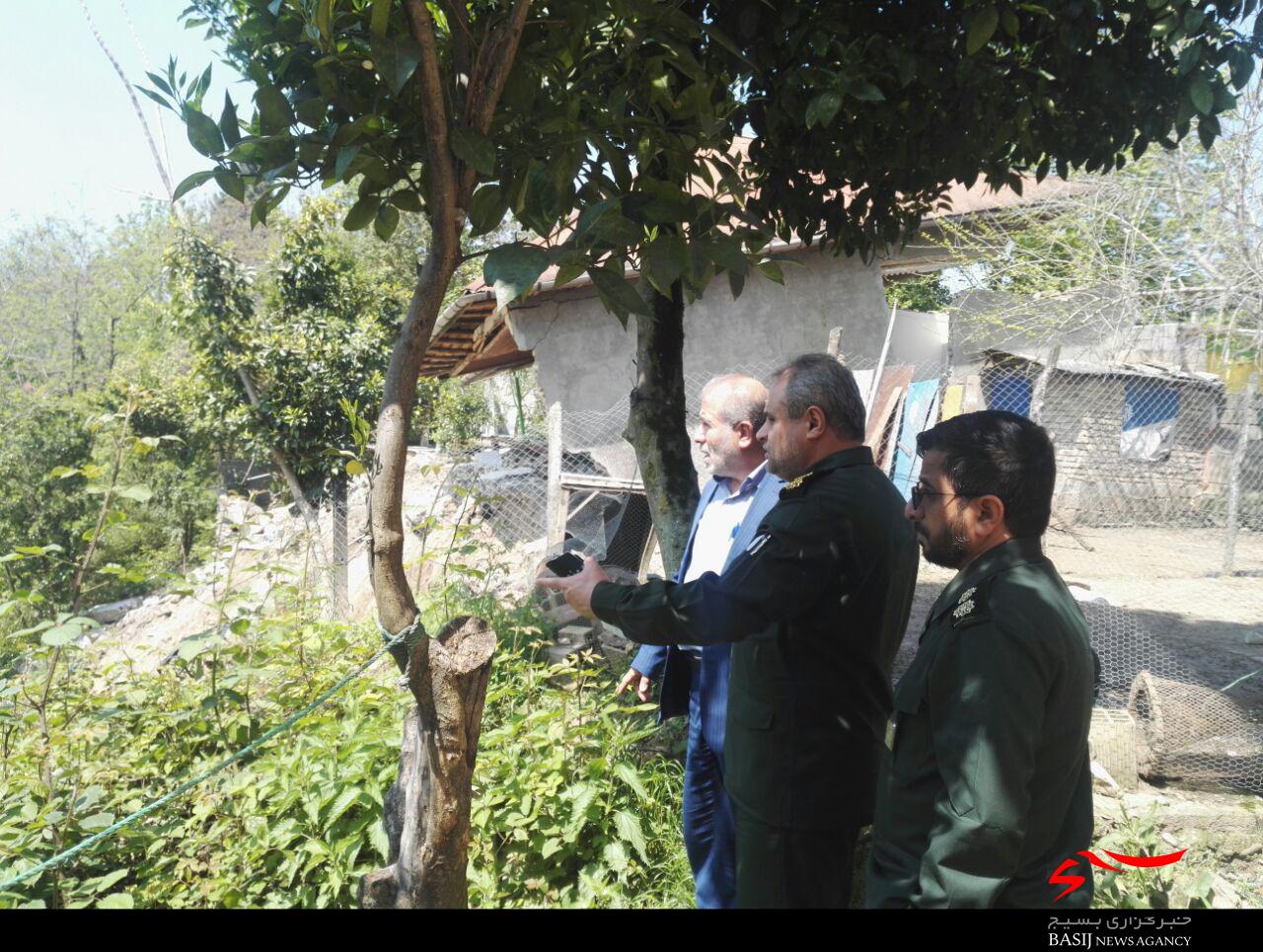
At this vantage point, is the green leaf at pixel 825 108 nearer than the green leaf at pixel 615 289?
No

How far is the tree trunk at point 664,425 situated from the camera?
3.94 m

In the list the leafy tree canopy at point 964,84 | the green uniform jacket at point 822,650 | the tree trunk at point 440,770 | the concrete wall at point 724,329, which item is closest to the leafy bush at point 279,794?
the tree trunk at point 440,770

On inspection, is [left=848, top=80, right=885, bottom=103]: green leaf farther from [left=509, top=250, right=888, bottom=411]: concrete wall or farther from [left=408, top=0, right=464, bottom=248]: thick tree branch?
[left=509, top=250, right=888, bottom=411]: concrete wall

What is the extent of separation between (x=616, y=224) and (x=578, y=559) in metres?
1.13

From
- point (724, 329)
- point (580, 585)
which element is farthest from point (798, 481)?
point (724, 329)

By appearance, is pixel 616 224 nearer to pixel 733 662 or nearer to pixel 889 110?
pixel 733 662

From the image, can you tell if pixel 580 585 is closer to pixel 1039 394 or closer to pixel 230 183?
pixel 230 183

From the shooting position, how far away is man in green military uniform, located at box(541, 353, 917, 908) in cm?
213

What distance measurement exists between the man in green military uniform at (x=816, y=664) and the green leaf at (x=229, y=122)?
121 centimetres

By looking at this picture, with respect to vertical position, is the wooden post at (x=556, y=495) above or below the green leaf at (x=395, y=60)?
below

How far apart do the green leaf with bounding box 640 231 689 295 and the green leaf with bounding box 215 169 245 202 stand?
86cm

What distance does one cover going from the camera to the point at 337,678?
3.56m

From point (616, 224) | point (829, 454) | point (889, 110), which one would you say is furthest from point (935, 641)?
point (889, 110)

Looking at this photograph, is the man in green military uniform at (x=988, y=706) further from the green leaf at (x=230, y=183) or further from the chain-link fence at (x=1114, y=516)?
the green leaf at (x=230, y=183)
